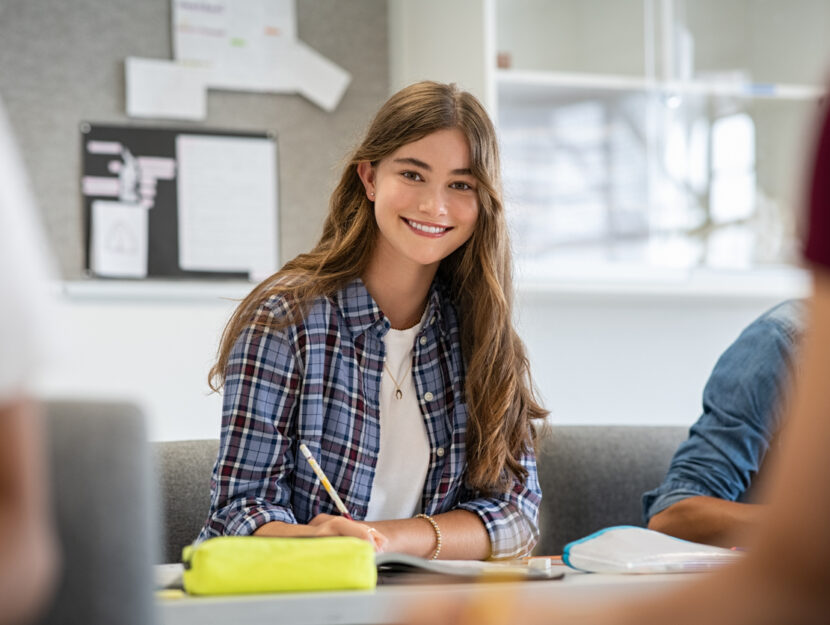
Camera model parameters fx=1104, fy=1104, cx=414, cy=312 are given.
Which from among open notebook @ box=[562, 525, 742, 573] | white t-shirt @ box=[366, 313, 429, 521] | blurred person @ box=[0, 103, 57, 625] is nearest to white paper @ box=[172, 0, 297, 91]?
white t-shirt @ box=[366, 313, 429, 521]

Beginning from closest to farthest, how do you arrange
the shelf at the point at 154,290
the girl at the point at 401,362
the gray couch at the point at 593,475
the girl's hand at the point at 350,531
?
the girl's hand at the point at 350,531 → the girl at the point at 401,362 → the gray couch at the point at 593,475 → the shelf at the point at 154,290

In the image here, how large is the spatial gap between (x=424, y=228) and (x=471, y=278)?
16cm

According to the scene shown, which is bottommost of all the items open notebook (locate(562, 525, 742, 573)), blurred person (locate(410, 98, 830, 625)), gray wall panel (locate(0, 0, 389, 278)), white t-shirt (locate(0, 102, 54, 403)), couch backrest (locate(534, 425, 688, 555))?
Answer: couch backrest (locate(534, 425, 688, 555))

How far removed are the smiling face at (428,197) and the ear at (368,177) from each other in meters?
0.05

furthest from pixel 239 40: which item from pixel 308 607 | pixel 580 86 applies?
pixel 308 607

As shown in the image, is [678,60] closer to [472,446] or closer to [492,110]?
[492,110]

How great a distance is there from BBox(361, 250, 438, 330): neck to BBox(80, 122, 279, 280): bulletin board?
93cm

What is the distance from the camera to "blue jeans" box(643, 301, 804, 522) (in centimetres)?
177

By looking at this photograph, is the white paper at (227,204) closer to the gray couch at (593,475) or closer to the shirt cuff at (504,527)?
the gray couch at (593,475)

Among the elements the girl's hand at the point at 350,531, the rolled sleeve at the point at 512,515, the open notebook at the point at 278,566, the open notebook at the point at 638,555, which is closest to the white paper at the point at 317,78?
the rolled sleeve at the point at 512,515

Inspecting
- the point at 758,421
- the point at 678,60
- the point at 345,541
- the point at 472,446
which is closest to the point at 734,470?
the point at 758,421

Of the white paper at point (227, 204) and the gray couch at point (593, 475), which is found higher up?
the white paper at point (227, 204)

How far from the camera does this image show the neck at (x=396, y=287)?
5.92 feet

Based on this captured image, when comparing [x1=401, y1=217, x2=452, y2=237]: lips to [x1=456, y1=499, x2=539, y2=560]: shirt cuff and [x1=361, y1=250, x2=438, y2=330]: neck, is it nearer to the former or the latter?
[x1=361, y1=250, x2=438, y2=330]: neck
